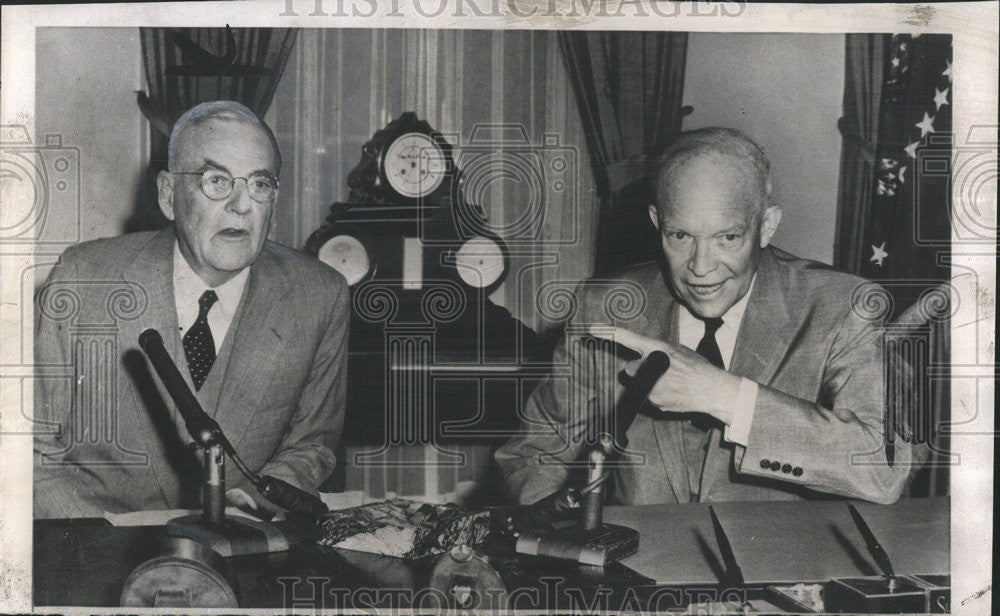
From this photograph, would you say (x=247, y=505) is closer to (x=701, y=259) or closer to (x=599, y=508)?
(x=599, y=508)

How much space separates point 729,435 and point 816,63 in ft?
4.39

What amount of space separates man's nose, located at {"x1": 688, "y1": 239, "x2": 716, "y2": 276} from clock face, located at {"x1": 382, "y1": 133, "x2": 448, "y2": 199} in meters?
0.91

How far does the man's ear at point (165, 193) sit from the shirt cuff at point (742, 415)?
2062 mm

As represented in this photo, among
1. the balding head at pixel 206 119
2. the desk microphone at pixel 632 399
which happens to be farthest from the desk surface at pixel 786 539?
the balding head at pixel 206 119

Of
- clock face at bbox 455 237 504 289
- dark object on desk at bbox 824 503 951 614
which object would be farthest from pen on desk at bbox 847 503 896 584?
clock face at bbox 455 237 504 289

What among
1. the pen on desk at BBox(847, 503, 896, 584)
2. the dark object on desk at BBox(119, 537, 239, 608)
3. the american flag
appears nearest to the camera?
the dark object on desk at BBox(119, 537, 239, 608)

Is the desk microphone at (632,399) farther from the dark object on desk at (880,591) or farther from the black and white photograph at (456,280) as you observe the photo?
the dark object on desk at (880,591)

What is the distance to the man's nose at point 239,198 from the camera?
3.36 meters

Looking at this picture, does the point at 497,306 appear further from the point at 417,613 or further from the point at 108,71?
the point at 108,71

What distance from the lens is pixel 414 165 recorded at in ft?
11.1

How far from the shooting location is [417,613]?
10.9ft

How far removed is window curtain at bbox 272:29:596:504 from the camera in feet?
11.1

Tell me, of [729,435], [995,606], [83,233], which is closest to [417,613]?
[729,435]

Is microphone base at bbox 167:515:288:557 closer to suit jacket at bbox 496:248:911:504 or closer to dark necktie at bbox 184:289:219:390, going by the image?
dark necktie at bbox 184:289:219:390
